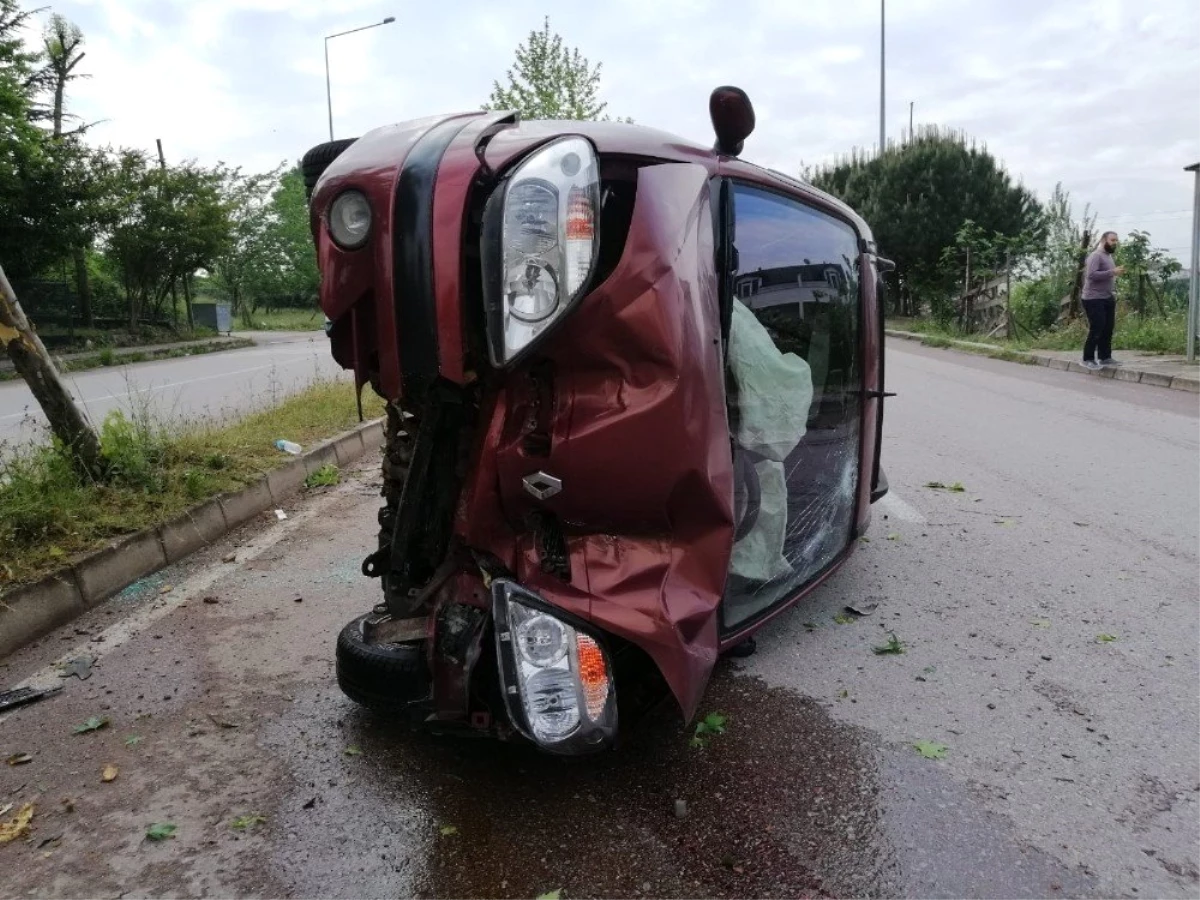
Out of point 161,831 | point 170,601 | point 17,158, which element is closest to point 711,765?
point 161,831

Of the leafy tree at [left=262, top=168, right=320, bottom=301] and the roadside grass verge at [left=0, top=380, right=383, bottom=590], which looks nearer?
the roadside grass verge at [left=0, top=380, right=383, bottom=590]

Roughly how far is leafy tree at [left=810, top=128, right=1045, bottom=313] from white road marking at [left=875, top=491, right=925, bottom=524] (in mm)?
21117

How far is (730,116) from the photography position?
2443mm

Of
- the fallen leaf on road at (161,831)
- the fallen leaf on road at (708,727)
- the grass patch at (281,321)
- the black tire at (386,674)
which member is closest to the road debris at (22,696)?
the fallen leaf on road at (161,831)

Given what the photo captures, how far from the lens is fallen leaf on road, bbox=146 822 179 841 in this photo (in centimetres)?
220

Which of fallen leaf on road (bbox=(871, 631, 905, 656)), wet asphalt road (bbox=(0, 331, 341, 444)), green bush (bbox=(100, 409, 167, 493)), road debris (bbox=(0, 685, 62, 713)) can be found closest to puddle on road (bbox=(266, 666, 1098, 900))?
fallen leaf on road (bbox=(871, 631, 905, 656))

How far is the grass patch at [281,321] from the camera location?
40.0 meters

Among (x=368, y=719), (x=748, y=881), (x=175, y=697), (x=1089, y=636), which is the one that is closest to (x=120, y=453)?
(x=175, y=697)

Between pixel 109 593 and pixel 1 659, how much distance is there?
64 centimetres

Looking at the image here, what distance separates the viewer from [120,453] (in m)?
4.73

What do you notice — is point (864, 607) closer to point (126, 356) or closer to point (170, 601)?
point (170, 601)

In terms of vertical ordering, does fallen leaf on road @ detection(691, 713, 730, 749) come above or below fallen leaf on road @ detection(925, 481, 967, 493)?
below

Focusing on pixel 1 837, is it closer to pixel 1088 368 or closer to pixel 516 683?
→ pixel 516 683

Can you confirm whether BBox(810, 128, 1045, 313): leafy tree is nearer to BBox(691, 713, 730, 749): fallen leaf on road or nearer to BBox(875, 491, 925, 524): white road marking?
BBox(875, 491, 925, 524): white road marking
